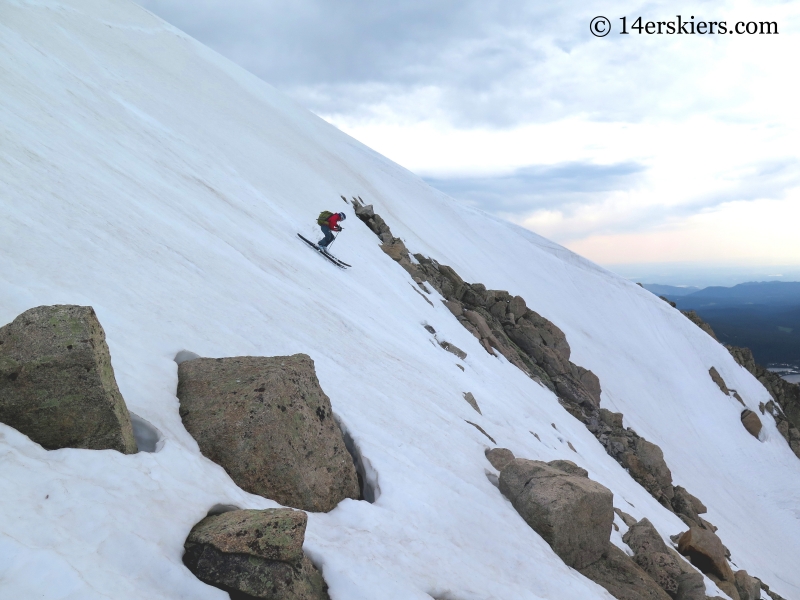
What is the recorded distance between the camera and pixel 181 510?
458 centimetres

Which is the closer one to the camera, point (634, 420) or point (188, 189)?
point (188, 189)

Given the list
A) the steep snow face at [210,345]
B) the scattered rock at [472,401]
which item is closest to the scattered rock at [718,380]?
the steep snow face at [210,345]

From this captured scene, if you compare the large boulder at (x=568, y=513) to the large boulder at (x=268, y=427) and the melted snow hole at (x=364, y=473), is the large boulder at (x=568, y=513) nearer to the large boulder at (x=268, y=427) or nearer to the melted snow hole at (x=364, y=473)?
the melted snow hole at (x=364, y=473)

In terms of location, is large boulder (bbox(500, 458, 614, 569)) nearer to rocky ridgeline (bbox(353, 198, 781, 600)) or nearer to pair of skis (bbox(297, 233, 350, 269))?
rocky ridgeline (bbox(353, 198, 781, 600))

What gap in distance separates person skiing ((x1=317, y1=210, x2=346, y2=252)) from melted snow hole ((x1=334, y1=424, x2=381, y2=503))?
11.5m

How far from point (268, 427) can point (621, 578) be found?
633 cm

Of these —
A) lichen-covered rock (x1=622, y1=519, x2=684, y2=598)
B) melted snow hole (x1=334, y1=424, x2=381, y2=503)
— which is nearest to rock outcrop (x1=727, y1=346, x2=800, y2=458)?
lichen-covered rock (x1=622, y1=519, x2=684, y2=598)

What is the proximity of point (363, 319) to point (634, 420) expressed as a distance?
86.0 feet

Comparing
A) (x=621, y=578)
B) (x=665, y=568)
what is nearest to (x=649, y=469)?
(x=665, y=568)

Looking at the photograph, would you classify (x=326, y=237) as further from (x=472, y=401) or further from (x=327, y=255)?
(x=472, y=401)

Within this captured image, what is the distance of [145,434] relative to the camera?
211 inches

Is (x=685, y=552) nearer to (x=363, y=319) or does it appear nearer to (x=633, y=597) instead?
(x=633, y=597)

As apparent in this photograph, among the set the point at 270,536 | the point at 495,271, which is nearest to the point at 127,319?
the point at 270,536

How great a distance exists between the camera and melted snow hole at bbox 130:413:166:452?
5250 millimetres
